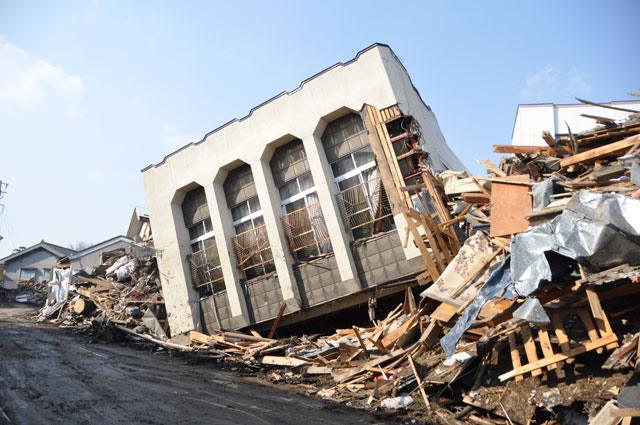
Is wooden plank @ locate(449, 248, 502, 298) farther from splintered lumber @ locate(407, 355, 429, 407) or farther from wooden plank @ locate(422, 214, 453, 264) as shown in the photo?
splintered lumber @ locate(407, 355, 429, 407)

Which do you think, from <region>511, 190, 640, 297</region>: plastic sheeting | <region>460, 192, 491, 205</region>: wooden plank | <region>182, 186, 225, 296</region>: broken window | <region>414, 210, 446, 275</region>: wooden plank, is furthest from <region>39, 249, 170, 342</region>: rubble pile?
<region>511, 190, 640, 297</region>: plastic sheeting

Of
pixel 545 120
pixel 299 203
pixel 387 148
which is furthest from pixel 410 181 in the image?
pixel 545 120

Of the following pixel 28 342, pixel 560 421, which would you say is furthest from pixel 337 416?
pixel 28 342

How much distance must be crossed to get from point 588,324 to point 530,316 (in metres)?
1.04

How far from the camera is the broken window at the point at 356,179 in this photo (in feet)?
39.9

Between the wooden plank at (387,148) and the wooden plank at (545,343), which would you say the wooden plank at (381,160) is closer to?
the wooden plank at (387,148)

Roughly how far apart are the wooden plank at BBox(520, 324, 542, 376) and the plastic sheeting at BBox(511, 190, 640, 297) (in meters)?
0.88

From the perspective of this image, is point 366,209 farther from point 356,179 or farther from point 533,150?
point 533,150

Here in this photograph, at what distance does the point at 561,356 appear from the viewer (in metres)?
5.71

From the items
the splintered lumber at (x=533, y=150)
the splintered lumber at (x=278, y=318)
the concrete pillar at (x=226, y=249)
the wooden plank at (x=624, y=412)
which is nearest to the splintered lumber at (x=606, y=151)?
the splintered lumber at (x=533, y=150)

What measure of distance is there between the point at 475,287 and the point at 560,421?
3029 millimetres

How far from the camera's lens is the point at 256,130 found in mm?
14125

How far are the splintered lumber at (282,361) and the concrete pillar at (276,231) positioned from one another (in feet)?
7.61

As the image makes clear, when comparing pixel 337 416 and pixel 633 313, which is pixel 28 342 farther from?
pixel 633 313
